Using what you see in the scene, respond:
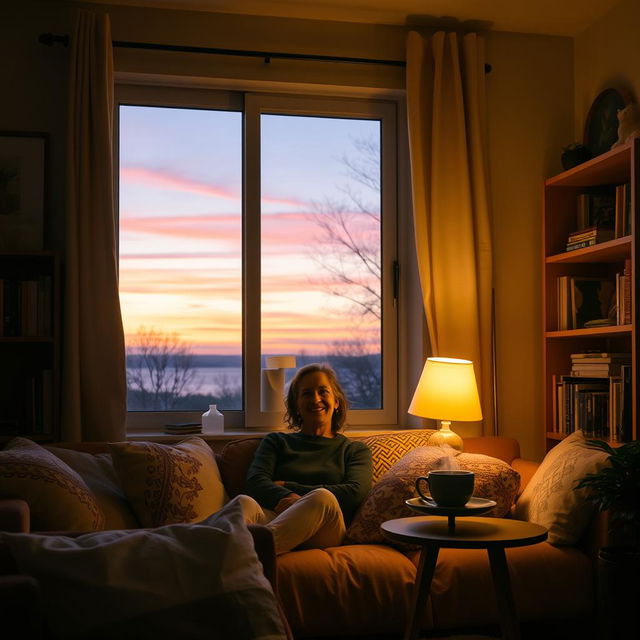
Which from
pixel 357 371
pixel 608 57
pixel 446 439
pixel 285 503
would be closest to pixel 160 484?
pixel 285 503

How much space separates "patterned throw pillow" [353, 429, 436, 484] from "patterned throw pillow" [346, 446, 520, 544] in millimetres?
323

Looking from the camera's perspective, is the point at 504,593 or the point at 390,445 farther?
the point at 390,445

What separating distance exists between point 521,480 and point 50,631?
241cm

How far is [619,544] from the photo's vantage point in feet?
9.53

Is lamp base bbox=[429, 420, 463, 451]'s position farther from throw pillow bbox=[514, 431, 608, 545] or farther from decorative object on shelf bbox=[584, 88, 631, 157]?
decorative object on shelf bbox=[584, 88, 631, 157]

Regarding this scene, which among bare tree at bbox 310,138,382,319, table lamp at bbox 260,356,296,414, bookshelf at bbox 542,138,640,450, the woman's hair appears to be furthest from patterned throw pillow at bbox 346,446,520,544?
bare tree at bbox 310,138,382,319

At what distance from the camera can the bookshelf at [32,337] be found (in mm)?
3703

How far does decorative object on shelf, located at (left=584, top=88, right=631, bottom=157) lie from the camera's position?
13.2ft

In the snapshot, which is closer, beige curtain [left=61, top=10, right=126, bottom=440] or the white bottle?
beige curtain [left=61, top=10, right=126, bottom=440]

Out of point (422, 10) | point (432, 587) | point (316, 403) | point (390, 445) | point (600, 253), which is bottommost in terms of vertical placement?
point (432, 587)

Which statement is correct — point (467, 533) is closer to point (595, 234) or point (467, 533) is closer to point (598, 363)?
point (598, 363)

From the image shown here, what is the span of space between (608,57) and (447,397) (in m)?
1.88

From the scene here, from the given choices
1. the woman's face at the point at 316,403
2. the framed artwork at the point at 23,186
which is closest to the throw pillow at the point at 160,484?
the woman's face at the point at 316,403

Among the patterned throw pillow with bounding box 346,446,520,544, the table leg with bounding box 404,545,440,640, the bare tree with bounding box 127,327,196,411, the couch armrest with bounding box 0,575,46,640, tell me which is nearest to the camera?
the couch armrest with bounding box 0,575,46,640
